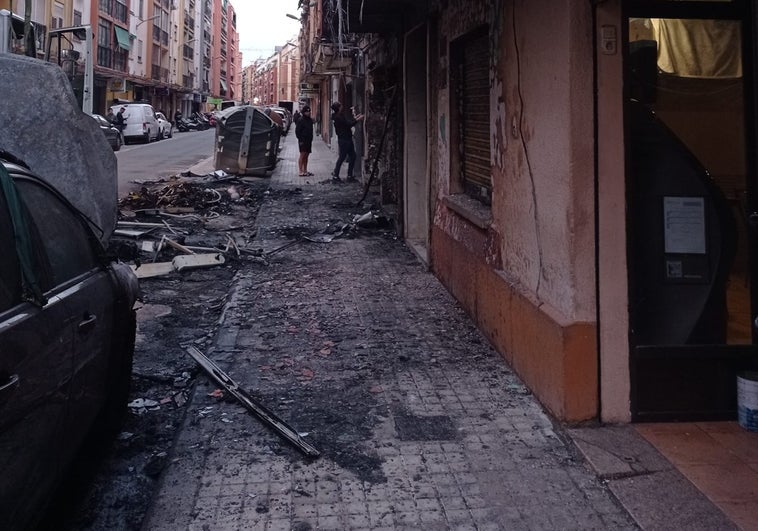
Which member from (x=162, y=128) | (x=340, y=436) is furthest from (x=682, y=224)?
(x=162, y=128)

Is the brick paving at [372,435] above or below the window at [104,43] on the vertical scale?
below

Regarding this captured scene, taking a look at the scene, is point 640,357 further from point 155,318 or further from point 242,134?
point 242,134

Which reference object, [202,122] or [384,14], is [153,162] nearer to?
[384,14]

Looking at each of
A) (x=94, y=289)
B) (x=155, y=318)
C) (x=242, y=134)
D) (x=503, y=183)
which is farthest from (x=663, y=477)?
(x=242, y=134)

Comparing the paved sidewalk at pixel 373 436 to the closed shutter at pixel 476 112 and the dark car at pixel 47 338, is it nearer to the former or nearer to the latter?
the dark car at pixel 47 338

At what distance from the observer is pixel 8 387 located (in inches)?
97.8

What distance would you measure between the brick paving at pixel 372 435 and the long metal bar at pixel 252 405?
57 mm

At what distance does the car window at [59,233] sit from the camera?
3344mm

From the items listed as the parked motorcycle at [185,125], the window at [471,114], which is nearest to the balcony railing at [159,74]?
the parked motorcycle at [185,125]

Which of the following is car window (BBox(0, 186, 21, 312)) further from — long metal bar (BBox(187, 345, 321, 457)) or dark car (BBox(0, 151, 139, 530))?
long metal bar (BBox(187, 345, 321, 457))

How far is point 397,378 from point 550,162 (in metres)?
1.93

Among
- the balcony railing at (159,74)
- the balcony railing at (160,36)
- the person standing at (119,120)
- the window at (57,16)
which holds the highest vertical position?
the balcony railing at (160,36)

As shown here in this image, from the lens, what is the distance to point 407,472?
12.8 ft

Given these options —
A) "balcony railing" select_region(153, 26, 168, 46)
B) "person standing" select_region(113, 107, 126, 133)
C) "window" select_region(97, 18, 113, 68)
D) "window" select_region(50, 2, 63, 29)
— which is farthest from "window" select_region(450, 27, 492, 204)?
"balcony railing" select_region(153, 26, 168, 46)
